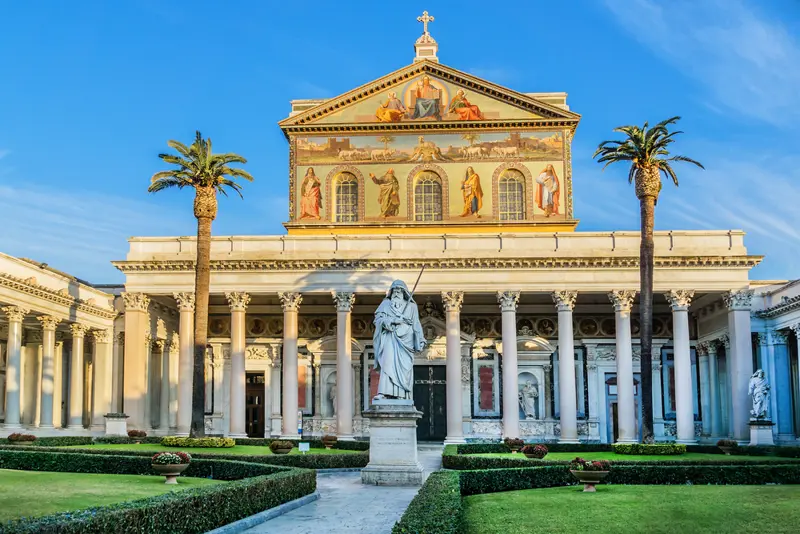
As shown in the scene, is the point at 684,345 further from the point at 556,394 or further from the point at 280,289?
the point at 280,289

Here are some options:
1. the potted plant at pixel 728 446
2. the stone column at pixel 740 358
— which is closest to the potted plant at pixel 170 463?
the potted plant at pixel 728 446

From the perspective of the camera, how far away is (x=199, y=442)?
117ft

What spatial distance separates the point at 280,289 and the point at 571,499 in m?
25.8

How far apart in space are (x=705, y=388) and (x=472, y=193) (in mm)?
16411

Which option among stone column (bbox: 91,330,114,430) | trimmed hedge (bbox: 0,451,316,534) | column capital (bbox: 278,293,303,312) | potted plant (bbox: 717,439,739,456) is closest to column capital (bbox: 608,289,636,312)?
potted plant (bbox: 717,439,739,456)

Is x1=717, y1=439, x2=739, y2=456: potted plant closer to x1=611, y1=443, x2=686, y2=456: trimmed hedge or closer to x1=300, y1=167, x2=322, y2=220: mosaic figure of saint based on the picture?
x1=611, y1=443, x2=686, y2=456: trimmed hedge

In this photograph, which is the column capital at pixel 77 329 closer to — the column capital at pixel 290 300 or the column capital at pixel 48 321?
the column capital at pixel 48 321

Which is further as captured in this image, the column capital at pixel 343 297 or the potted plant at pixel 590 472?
the column capital at pixel 343 297

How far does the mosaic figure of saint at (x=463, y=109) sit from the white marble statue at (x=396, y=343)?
27.0m

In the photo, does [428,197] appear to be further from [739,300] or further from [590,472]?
[590,472]

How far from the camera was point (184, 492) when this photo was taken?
13672 mm

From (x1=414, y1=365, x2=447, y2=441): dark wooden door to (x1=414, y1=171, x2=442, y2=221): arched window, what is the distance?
8.24m

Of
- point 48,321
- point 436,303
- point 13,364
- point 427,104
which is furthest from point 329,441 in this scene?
point 427,104

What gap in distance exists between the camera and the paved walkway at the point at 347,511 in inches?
571
